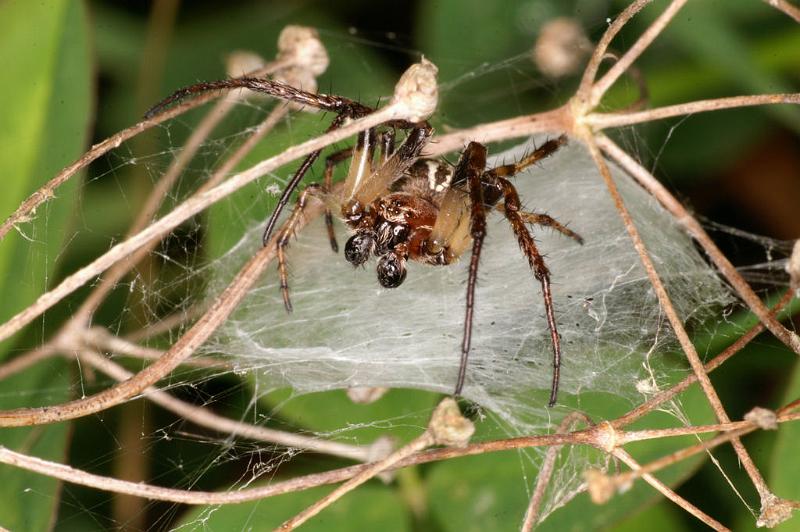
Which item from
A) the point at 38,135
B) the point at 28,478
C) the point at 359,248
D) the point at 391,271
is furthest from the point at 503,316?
the point at 38,135

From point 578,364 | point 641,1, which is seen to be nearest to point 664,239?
point 578,364

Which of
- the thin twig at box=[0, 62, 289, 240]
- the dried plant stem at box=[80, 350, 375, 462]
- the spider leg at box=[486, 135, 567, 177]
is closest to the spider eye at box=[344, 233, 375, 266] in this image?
the spider leg at box=[486, 135, 567, 177]

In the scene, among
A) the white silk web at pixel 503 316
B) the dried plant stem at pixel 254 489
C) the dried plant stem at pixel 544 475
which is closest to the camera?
A: the dried plant stem at pixel 254 489

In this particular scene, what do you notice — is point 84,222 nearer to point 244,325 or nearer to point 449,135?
point 244,325

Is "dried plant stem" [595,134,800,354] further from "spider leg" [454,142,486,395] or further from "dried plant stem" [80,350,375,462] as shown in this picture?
"dried plant stem" [80,350,375,462]

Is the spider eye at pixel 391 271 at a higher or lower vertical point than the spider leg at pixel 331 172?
lower

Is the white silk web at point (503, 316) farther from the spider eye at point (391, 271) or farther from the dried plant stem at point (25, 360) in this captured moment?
the dried plant stem at point (25, 360)

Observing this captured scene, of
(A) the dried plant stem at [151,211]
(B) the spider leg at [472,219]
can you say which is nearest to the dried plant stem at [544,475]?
(B) the spider leg at [472,219]
